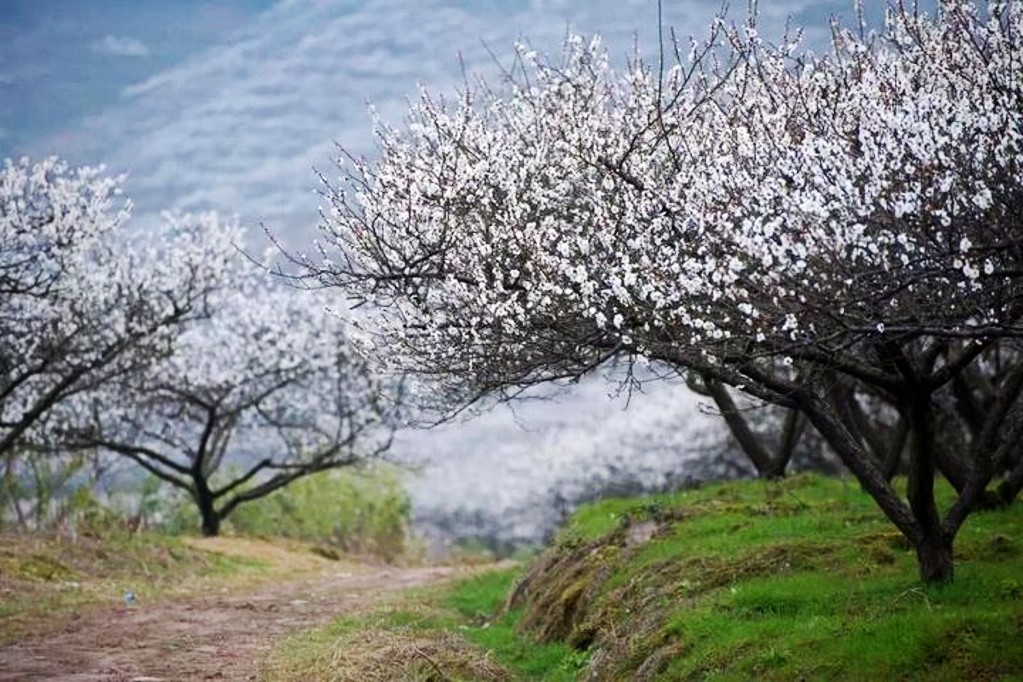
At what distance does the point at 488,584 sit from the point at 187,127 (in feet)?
226

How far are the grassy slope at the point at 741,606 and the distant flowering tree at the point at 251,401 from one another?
52.5 ft

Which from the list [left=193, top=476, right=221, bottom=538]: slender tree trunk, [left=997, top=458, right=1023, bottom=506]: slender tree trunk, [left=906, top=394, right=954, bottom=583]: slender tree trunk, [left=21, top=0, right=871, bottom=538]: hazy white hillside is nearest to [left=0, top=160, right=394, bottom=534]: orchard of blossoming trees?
[left=193, top=476, right=221, bottom=538]: slender tree trunk

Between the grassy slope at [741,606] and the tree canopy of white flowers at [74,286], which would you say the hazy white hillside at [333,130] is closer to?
the tree canopy of white flowers at [74,286]

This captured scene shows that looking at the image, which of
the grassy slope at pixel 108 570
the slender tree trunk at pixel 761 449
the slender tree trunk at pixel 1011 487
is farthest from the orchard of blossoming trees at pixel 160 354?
the slender tree trunk at pixel 1011 487

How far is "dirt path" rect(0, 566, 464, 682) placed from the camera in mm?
11281

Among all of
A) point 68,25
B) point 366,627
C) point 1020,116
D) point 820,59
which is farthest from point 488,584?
point 68,25

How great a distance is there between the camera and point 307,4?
86.5 metres

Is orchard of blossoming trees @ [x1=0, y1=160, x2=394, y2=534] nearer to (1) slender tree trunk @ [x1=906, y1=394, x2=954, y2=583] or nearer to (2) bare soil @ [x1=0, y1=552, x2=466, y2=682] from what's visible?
(2) bare soil @ [x1=0, y1=552, x2=466, y2=682]

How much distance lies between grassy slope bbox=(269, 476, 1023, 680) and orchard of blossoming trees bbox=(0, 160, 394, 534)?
30.4ft

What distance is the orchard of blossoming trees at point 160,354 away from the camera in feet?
70.0

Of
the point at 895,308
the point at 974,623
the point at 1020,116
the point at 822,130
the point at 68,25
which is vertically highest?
the point at 68,25

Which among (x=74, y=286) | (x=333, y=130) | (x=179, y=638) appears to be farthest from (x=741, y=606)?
(x=333, y=130)

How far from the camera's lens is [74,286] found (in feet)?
67.9

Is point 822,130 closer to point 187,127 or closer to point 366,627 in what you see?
point 366,627
